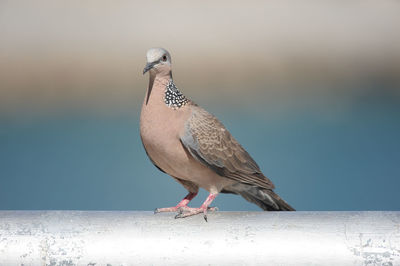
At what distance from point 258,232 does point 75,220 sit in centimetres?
37

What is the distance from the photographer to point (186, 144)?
162cm

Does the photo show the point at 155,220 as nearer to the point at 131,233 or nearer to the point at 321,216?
the point at 131,233

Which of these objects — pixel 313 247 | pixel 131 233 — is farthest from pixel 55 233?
pixel 313 247

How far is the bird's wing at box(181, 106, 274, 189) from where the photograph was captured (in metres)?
1.64

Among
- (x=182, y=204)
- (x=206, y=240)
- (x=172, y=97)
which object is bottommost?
(x=182, y=204)

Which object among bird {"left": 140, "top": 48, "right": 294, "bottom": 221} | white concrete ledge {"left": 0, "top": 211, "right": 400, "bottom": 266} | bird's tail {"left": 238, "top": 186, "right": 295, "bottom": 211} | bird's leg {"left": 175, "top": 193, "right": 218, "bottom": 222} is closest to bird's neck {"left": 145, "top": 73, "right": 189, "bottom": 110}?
bird {"left": 140, "top": 48, "right": 294, "bottom": 221}

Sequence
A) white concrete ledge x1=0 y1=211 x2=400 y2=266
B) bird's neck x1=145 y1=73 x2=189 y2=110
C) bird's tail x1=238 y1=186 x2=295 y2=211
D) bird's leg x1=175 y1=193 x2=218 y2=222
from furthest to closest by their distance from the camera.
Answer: bird's tail x1=238 y1=186 x2=295 y2=211, bird's neck x1=145 y1=73 x2=189 y2=110, bird's leg x1=175 y1=193 x2=218 y2=222, white concrete ledge x1=0 y1=211 x2=400 y2=266

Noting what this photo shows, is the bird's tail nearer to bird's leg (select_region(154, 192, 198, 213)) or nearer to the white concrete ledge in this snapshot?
bird's leg (select_region(154, 192, 198, 213))

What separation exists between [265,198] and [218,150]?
0.28 meters

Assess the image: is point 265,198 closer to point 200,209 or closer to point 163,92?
point 200,209

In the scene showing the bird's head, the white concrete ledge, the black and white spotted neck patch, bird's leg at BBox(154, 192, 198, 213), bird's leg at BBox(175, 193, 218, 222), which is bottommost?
bird's leg at BBox(154, 192, 198, 213)

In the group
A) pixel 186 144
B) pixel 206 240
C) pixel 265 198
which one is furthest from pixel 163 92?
pixel 206 240

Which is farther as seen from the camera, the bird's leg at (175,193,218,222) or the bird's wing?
the bird's wing

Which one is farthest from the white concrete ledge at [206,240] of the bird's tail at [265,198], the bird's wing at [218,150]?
the bird's tail at [265,198]
